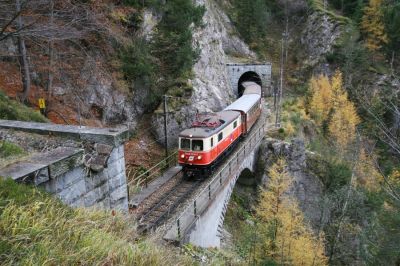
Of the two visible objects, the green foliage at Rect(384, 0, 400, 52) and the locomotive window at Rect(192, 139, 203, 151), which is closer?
the locomotive window at Rect(192, 139, 203, 151)

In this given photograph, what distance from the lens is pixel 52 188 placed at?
4.98m

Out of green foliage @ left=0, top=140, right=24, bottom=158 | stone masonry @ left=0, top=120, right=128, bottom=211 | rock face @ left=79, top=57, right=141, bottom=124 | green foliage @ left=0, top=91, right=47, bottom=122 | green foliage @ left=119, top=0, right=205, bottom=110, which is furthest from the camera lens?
green foliage @ left=119, top=0, right=205, bottom=110

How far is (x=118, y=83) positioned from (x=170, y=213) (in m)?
9.20

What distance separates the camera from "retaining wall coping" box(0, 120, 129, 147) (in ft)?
19.7

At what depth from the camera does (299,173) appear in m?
25.2

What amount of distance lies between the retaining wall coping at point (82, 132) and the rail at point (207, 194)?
167 inches

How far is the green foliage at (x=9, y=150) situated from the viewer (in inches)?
212

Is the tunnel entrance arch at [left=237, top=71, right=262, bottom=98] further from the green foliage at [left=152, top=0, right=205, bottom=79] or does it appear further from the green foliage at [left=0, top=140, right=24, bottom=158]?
the green foliage at [left=0, top=140, right=24, bottom=158]

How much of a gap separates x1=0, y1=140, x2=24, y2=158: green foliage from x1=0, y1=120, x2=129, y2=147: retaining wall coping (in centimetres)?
76

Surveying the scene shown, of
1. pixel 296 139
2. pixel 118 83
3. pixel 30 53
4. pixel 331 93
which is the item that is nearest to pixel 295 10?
pixel 331 93

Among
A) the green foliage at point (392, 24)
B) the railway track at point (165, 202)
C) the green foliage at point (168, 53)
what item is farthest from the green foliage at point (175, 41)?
the green foliage at point (392, 24)

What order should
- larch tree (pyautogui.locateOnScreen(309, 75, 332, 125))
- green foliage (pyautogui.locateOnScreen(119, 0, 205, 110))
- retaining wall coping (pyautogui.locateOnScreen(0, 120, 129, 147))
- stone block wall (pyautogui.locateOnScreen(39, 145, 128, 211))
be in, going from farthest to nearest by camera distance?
larch tree (pyautogui.locateOnScreen(309, 75, 332, 125)) < green foliage (pyautogui.locateOnScreen(119, 0, 205, 110)) < retaining wall coping (pyautogui.locateOnScreen(0, 120, 129, 147)) < stone block wall (pyautogui.locateOnScreen(39, 145, 128, 211))

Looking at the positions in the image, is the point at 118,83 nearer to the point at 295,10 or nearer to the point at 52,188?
the point at 52,188

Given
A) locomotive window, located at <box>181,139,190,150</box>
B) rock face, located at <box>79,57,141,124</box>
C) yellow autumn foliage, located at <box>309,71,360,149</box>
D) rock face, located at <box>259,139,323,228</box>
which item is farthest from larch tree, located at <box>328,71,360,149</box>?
rock face, located at <box>79,57,141,124</box>
